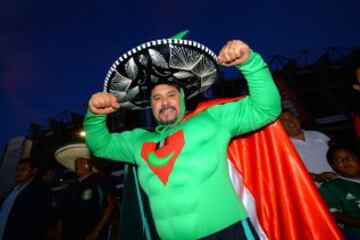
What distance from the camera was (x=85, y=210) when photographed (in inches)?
127

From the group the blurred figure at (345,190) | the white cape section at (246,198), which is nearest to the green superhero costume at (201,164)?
the white cape section at (246,198)

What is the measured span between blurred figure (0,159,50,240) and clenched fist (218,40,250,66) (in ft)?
10.1

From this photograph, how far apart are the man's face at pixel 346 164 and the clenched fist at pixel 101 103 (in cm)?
197

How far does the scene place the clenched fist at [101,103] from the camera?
6.47 feet

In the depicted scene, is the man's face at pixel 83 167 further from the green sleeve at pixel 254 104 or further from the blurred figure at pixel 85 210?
the green sleeve at pixel 254 104

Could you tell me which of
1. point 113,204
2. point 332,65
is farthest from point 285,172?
point 332,65

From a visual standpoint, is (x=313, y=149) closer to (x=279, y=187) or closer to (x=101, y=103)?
(x=279, y=187)

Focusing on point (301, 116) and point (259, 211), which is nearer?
point (259, 211)

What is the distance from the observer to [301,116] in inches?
390

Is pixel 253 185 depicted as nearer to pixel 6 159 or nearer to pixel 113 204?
pixel 113 204

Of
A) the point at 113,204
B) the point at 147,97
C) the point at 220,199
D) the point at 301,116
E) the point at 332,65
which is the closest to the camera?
the point at 220,199

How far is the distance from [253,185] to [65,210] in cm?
239

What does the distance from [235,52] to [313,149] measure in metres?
1.79

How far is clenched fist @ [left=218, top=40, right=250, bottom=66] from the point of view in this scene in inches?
62.7
